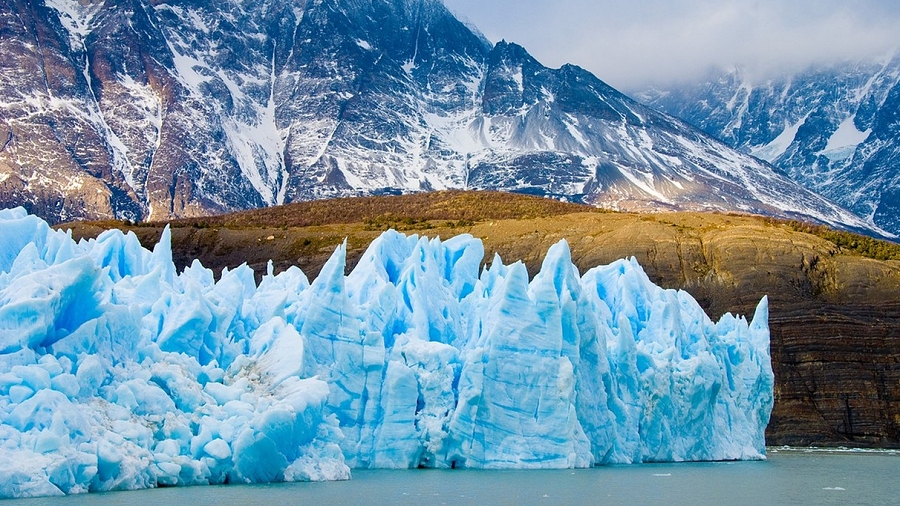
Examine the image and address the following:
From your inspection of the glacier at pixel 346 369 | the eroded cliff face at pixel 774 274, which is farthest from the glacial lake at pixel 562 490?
the eroded cliff face at pixel 774 274

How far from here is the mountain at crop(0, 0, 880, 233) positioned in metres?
155

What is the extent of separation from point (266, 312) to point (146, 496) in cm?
1015

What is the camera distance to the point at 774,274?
74438 millimetres

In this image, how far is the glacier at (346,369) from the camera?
24.8 m

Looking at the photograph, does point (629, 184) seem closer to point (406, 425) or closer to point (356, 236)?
point (356, 236)

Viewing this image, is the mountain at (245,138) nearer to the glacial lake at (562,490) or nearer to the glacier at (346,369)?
the glacier at (346,369)

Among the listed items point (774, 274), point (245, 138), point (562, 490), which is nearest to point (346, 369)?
point (562, 490)

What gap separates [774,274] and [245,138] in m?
120

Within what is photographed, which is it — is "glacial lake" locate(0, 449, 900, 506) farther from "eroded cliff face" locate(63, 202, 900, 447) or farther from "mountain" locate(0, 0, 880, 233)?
"mountain" locate(0, 0, 880, 233)

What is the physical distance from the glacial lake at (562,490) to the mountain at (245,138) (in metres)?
117

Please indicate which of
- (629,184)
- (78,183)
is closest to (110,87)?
(78,183)

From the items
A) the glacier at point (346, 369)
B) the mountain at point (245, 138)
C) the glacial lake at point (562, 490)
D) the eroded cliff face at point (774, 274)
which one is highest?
the mountain at point (245, 138)

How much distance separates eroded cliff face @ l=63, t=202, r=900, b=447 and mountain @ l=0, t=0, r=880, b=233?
62.6 metres

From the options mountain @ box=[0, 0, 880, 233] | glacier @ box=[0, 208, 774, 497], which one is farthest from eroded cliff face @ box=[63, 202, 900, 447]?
mountain @ box=[0, 0, 880, 233]
